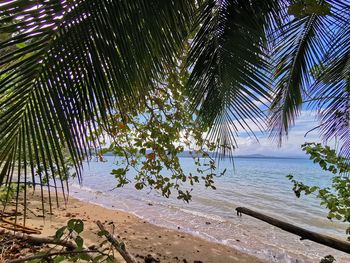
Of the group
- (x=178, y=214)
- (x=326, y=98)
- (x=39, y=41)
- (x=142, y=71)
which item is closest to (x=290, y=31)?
(x=326, y=98)

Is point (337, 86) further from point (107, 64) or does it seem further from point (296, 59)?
point (107, 64)

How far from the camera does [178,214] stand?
30.8 feet

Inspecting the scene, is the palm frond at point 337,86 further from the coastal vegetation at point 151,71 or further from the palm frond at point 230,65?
the palm frond at point 230,65

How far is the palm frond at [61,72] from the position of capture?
1.08m

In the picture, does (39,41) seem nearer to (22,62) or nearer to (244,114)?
(22,62)

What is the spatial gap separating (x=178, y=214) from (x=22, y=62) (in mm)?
8749

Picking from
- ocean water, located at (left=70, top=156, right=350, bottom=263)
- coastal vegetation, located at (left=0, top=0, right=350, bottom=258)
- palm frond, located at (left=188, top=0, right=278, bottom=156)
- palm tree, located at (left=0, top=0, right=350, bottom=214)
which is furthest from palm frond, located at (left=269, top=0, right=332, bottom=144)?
ocean water, located at (left=70, top=156, right=350, bottom=263)

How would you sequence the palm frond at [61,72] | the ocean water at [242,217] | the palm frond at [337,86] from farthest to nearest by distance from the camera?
the ocean water at [242,217] → the palm frond at [337,86] → the palm frond at [61,72]

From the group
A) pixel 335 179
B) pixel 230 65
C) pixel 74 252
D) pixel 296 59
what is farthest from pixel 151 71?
pixel 335 179

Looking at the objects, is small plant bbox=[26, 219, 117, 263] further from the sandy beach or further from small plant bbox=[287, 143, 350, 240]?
small plant bbox=[287, 143, 350, 240]

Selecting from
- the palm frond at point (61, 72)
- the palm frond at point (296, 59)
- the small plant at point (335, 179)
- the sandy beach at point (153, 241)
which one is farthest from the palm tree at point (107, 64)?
the sandy beach at point (153, 241)

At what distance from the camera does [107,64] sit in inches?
50.6

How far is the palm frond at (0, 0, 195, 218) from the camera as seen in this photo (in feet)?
3.53

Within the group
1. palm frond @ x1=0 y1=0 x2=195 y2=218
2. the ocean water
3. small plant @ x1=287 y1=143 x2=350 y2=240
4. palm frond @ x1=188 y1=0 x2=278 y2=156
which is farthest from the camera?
the ocean water
